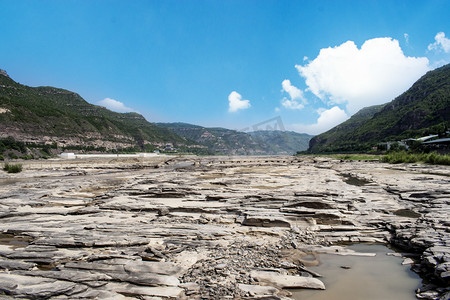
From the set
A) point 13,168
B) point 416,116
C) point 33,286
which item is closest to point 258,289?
point 33,286

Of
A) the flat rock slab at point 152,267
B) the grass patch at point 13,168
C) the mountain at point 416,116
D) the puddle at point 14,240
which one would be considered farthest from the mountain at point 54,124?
the mountain at point 416,116

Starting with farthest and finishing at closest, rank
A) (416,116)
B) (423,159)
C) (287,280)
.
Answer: (416,116) → (423,159) → (287,280)

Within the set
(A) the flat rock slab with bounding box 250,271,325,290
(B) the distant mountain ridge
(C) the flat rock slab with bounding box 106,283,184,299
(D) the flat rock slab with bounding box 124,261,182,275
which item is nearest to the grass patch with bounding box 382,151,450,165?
(A) the flat rock slab with bounding box 250,271,325,290

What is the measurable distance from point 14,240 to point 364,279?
490 inches

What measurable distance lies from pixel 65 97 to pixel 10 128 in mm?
93769

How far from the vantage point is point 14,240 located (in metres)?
9.52

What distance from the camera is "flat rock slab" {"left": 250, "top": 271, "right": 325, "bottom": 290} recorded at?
610 cm

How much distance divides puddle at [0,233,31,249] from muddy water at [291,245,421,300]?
973 centimetres

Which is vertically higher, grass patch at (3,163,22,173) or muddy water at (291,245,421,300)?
grass patch at (3,163,22,173)

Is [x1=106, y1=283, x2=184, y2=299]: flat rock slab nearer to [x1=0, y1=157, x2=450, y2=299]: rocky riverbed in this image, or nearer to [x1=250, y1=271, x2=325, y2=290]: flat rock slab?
[x1=0, y1=157, x2=450, y2=299]: rocky riverbed

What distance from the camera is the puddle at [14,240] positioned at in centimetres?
893

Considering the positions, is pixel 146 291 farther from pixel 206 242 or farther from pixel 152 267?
pixel 206 242

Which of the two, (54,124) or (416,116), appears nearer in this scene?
(54,124)

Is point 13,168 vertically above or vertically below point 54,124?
below
